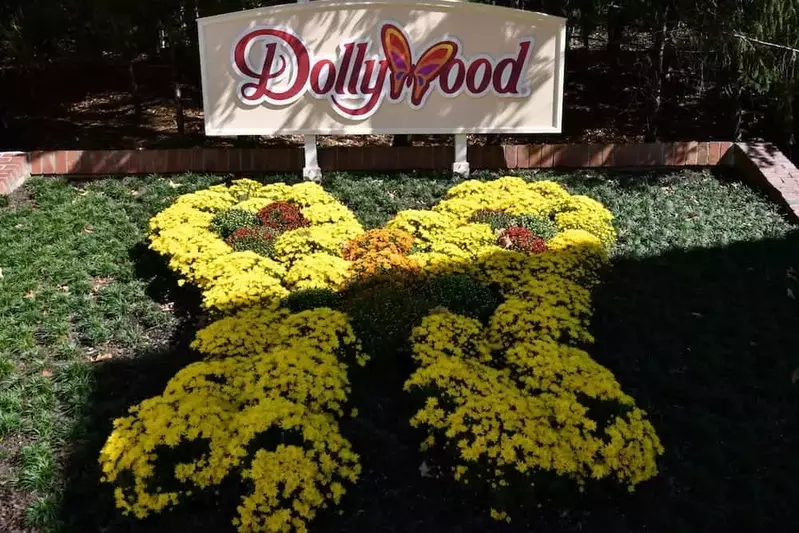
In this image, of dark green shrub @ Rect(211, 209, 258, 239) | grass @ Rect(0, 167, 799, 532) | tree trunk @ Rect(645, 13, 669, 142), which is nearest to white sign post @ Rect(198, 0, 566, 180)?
grass @ Rect(0, 167, 799, 532)

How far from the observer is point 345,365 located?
12.7 feet

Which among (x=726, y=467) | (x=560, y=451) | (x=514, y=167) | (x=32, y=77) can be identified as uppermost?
(x=32, y=77)

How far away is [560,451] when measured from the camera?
3.26 metres

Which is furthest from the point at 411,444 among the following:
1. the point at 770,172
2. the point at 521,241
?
the point at 770,172

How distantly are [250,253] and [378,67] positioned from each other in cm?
268

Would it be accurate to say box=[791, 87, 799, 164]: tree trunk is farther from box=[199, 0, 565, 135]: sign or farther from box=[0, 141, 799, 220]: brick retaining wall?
box=[199, 0, 565, 135]: sign

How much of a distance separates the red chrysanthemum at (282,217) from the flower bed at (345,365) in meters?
0.01

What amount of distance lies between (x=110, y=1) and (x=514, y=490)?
736 centimetres

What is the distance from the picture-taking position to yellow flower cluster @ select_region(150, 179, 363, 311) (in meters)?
4.61

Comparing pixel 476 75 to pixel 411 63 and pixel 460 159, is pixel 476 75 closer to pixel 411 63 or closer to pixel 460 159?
pixel 411 63


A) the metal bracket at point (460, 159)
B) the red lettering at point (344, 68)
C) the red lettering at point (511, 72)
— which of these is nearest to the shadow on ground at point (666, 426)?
Answer: the metal bracket at point (460, 159)

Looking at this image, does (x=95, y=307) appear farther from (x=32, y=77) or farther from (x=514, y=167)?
(x=32, y=77)

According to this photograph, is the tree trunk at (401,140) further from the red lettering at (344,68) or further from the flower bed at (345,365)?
the flower bed at (345,365)

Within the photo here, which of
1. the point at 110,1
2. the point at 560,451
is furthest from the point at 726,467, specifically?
the point at 110,1
